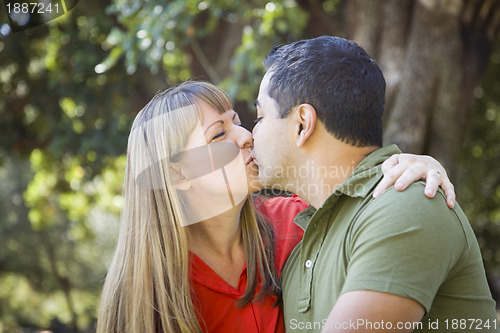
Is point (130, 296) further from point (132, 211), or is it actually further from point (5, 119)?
point (5, 119)

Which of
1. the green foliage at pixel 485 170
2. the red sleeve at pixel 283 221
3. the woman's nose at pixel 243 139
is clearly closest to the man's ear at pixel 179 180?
the woman's nose at pixel 243 139

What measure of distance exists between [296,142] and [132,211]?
892mm

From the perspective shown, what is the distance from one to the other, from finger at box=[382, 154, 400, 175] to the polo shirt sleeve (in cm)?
19

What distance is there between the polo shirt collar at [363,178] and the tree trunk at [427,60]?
9.52 ft

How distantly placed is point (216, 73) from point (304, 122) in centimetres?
472

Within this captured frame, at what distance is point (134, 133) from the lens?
2.75m

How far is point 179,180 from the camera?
2.77 metres

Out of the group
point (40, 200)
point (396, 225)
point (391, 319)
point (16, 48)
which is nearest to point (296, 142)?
point (396, 225)

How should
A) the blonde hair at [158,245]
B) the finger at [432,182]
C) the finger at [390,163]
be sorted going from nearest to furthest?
the finger at [432,182]
the finger at [390,163]
the blonde hair at [158,245]

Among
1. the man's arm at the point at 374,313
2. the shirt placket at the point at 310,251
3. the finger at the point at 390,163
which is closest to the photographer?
the man's arm at the point at 374,313

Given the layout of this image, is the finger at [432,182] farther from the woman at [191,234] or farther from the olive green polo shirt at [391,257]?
the woman at [191,234]

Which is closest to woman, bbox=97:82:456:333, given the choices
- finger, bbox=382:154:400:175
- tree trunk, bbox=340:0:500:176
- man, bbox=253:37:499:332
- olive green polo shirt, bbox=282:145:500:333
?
man, bbox=253:37:499:332

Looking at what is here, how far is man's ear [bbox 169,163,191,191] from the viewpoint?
2.74m

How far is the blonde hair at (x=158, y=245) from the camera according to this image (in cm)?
251
